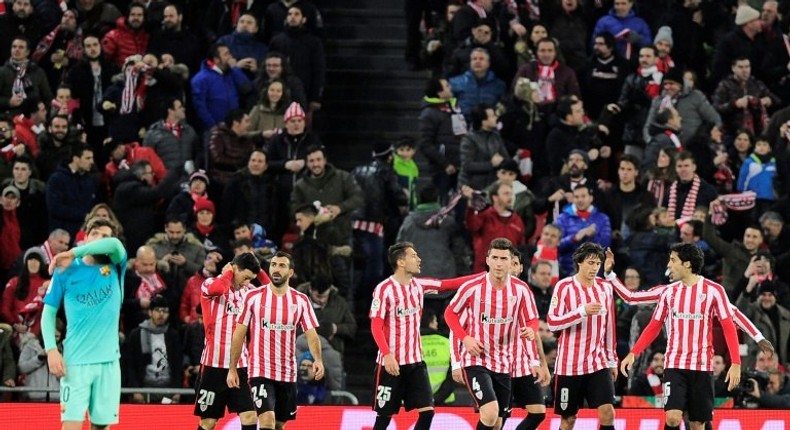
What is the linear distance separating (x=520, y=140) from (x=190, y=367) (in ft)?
17.9

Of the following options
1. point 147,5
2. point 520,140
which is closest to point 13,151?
point 147,5

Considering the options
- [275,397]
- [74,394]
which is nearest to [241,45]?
[275,397]

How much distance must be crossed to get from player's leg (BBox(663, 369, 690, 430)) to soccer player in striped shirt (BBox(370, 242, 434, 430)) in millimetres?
2121

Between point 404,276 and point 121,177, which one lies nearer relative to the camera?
point 404,276

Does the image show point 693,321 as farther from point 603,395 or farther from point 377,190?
point 377,190

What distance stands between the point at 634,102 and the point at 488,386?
24.6 feet

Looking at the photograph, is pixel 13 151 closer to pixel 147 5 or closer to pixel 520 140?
pixel 147 5

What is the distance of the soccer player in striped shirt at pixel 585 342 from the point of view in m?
16.8

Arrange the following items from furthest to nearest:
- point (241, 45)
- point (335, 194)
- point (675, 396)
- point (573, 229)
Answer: point (241, 45) → point (335, 194) → point (573, 229) → point (675, 396)

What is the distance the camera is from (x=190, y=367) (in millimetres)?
19828

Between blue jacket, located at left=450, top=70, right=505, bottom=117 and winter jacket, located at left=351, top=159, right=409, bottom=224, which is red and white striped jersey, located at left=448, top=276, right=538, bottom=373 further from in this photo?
blue jacket, located at left=450, top=70, right=505, bottom=117

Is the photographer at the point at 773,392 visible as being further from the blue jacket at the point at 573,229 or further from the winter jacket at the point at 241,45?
the winter jacket at the point at 241,45

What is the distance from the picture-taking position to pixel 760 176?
72.2 ft

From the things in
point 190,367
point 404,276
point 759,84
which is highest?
point 759,84
